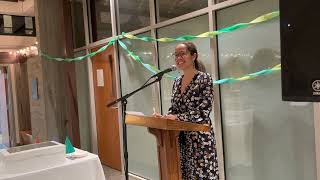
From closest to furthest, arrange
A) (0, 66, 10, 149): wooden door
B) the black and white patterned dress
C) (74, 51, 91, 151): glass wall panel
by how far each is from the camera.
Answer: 1. the black and white patterned dress
2. (74, 51, 91, 151): glass wall panel
3. (0, 66, 10, 149): wooden door

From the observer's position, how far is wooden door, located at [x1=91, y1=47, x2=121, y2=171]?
15.3 feet

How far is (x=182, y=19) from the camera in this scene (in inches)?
125

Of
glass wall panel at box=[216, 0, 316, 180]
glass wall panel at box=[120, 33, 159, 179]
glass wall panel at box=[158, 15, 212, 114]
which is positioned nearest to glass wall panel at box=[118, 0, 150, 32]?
glass wall panel at box=[120, 33, 159, 179]

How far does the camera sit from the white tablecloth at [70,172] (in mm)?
2047

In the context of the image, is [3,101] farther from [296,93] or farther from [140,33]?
[296,93]

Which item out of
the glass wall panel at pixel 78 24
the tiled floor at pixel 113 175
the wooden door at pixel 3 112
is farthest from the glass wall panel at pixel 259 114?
the wooden door at pixel 3 112

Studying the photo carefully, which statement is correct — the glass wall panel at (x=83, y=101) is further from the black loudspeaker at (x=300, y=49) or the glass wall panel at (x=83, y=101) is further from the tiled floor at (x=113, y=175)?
the black loudspeaker at (x=300, y=49)

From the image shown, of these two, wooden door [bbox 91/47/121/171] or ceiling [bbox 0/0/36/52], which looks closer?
wooden door [bbox 91/47/121/171]

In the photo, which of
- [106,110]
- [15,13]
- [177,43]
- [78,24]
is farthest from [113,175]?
[15,13]

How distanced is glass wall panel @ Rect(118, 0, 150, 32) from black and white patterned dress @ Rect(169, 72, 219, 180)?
1.63 meters

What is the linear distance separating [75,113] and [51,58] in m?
1.04

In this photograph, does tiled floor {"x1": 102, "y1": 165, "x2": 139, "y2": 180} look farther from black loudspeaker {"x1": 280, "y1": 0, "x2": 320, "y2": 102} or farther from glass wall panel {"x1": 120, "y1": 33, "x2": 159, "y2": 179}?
black loudspeaker {"x1": 280, "y1": 0, "x2": 320, "y2": 102}

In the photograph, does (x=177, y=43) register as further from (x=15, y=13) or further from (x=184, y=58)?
(x=15, y=13)

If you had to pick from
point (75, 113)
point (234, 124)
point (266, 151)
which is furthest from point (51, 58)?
point (266, 151)
